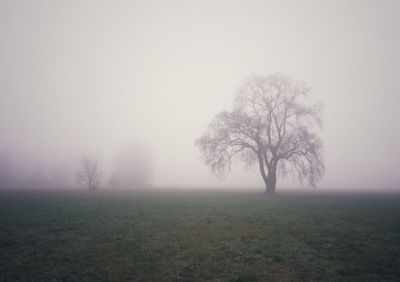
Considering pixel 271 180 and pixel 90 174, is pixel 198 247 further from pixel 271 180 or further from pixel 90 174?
pixel 90 174

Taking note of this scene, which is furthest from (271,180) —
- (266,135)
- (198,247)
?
(198,247)

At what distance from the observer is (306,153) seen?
39.3 metres

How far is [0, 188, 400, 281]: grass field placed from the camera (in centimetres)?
995

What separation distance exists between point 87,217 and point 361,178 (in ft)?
481

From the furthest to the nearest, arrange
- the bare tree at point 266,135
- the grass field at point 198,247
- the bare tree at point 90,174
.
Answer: the bare tree at point 90,174 < the bare tree at point 266,135 < the grass field at point 198,247

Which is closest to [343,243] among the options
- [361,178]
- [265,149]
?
[265,149]

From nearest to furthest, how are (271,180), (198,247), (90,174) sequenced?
(198,247), (271,180), (90,174)

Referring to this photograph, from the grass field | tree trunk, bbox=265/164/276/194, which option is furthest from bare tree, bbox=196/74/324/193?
the grass field

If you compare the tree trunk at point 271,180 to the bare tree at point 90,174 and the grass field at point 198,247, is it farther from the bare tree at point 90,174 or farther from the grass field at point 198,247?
the bare tree at point 90,174

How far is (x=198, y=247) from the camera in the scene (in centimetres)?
1305

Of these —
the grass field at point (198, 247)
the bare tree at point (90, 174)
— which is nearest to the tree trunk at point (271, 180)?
the grass field at point (198, 247)

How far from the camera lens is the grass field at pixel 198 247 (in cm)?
995

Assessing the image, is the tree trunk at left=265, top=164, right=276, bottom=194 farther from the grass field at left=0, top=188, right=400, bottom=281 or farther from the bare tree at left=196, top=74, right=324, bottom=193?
the grass field at left=0, top=188, right=400, bottom=281

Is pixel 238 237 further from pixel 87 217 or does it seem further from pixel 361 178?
pixel 361 178
